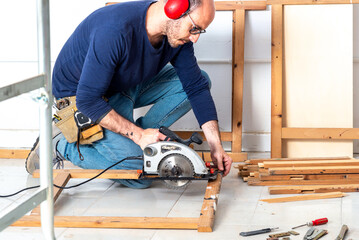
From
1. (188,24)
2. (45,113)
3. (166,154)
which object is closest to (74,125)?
(166,154)

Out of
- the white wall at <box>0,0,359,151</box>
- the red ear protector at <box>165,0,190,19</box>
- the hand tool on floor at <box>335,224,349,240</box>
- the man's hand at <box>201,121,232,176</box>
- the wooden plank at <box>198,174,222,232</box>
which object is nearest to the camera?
the hand tool on floor at <box>335,224,349,240</box>

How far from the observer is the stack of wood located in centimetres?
304

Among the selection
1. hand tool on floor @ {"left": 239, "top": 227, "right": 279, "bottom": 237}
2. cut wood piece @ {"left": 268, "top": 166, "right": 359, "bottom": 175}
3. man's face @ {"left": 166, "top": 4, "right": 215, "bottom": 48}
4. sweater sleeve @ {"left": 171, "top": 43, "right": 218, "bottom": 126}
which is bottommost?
hand tool on floor @ {"left": 239, "top": 227, "right": 279, "bottom": 237}

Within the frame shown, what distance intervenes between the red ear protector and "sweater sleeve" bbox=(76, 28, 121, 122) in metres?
0.31

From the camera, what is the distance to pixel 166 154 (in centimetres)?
271

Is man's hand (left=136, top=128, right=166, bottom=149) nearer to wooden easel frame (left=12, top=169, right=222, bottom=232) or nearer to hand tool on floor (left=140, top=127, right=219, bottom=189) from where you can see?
hand tool on floor (left=140, top=127, right=219, bottom=189)

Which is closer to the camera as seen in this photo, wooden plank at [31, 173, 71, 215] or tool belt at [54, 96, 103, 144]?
wooden plank at [31, 173, 71, 215]

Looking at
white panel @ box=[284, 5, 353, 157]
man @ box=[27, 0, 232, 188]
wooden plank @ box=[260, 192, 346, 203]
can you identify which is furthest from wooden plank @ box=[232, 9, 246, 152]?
wooden plank @ box=[260, 192, 346, 203]

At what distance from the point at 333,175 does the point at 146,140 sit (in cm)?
114

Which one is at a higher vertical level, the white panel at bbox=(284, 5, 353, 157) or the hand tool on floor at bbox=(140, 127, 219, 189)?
the white panel at bbox=(284, 5, 353, 157)

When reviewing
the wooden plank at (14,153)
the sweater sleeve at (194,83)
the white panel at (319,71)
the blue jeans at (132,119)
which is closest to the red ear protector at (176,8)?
the sweater sleeve at (194,83)

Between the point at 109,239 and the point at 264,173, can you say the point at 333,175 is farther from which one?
the point at 109,239

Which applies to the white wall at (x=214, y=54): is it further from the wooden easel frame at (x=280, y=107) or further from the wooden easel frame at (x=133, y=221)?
the wooden easel frame at (x=133, y=221)

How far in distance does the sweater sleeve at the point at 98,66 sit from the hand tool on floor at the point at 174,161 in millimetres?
383
